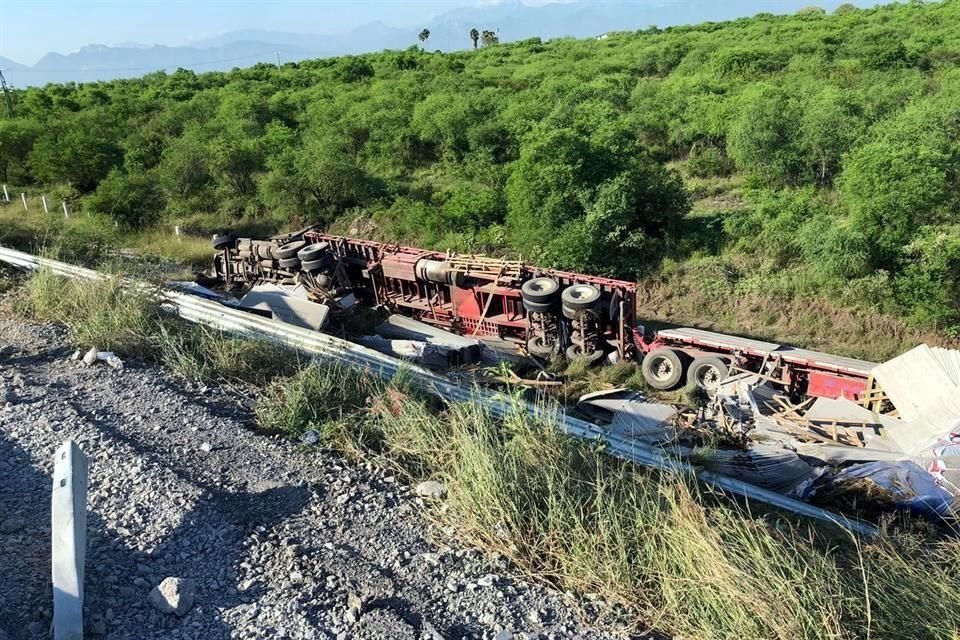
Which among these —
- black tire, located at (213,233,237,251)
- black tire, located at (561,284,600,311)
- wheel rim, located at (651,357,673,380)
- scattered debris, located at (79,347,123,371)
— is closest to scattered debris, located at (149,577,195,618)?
scattered debris, located at (79,347,123,371)

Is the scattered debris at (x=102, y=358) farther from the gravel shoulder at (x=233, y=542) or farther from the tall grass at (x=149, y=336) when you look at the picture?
the gravel shoulder at (x=233, y=542)

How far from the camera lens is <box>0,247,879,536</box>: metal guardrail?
600 centimetres

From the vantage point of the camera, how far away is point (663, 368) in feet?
34.7

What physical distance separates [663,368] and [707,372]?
0.70m

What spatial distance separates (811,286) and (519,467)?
36.2 feet

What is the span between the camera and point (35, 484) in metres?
4.71

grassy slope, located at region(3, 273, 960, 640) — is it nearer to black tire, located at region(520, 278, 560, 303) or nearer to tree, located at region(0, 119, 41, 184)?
black tire, located at region(520, 278, 560, 303)

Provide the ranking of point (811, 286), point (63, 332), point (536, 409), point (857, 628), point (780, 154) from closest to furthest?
1. point (857, 628)
2. point (536, 409)
3. point (63, 332)
4. point (811, 286)
5. point (780, 154)

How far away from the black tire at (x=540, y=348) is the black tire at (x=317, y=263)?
446cm

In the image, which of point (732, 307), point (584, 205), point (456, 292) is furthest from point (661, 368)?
point (584, 205)

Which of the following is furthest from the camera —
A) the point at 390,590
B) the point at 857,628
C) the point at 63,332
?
the point at 63,332

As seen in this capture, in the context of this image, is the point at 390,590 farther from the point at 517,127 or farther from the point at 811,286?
the point at 517,127

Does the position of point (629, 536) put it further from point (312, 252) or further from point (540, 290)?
point (312, 252)

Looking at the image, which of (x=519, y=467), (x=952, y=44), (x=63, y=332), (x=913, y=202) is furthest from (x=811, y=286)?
(x=952, y=44)
